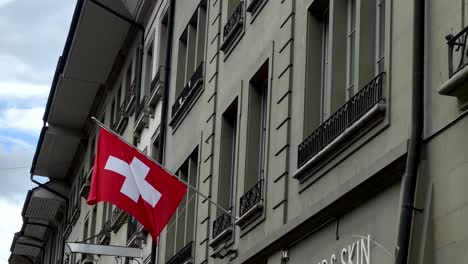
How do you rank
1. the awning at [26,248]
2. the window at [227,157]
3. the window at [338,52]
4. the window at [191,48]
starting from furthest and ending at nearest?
the awning at [26,248] → the window at [191,48] → the window at [227,157] → the window at [338,52]

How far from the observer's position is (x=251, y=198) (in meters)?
17.2

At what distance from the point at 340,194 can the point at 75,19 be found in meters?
20.0

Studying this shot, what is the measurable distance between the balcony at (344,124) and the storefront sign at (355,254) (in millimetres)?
1173

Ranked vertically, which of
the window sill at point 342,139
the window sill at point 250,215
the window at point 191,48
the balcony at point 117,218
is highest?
the window at point 191,48

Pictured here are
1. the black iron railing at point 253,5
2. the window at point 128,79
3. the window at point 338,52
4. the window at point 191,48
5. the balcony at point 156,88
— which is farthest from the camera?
the window at point 128,79

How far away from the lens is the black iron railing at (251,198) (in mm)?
16797

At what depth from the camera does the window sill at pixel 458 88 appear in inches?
408

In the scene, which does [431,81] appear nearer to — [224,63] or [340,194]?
[340,194]

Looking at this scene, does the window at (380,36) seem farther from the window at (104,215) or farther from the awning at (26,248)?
the awning at (26,248)

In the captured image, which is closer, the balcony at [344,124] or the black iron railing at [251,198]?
the balcony at [344,124]

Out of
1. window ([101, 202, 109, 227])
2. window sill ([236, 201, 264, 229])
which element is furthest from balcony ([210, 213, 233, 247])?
window ([101, 202, 109, 227])

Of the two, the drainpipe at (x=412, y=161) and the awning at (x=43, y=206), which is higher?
the awning at (x=43, y=206)

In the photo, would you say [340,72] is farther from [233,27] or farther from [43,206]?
[43,206]

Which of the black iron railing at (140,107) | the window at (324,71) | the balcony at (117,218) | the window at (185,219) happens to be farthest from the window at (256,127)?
the balcony at (117,218)
